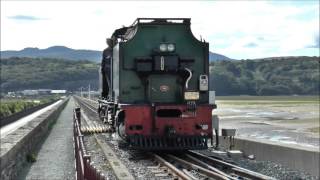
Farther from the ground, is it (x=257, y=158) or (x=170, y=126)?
(x=170, y=126)

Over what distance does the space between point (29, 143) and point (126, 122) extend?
19.4 ft

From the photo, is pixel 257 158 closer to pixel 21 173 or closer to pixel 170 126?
pixel 170 126

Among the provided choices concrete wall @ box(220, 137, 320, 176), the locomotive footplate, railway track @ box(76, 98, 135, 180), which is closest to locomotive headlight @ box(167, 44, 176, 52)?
the locomotive footplate

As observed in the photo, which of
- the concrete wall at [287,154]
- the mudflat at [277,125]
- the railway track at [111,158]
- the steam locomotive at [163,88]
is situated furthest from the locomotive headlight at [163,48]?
the mudflat at [277,125]

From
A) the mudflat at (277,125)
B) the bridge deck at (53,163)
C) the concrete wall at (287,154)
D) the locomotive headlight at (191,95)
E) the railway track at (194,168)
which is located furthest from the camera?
the mudflat at (277,125)

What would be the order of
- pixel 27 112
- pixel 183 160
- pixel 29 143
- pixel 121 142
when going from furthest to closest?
pixel 27 112 < pixel 29 143 < pixel 121 142 < pixel 183 160

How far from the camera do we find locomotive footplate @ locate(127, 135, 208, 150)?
14883 mm

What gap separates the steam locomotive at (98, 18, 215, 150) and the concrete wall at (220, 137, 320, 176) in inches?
92.1

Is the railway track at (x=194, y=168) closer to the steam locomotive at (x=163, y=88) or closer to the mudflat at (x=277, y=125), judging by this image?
the steam locomotive at (x=163, y=88)

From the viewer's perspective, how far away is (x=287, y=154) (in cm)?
1566

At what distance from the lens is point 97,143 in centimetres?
1989

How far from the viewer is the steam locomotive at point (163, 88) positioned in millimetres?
14969

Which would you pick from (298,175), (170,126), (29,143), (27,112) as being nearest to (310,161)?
(298,175)

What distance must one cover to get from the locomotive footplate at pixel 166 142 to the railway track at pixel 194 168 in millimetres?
264
